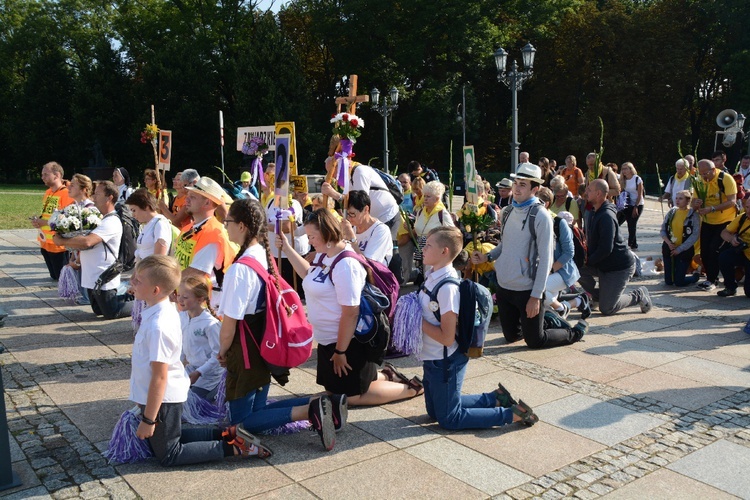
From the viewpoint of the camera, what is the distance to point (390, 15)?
129 feet

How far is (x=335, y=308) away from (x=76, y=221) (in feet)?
16.4

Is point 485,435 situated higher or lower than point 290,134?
lower

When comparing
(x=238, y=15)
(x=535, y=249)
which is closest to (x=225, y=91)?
(x=238, y=15)

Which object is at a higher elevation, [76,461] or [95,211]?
[95,211]

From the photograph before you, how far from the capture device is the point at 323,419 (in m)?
4.32

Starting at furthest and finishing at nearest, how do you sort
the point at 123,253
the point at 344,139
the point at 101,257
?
the point at 123,253 → the point at 101,257 → the point at 344,139

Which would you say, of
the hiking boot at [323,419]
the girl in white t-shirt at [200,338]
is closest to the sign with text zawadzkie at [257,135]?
the girl in white t-shirt at [200,338]

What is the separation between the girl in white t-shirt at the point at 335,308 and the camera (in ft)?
14.7

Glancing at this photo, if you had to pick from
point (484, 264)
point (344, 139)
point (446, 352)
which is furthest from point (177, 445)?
point (484, 264)

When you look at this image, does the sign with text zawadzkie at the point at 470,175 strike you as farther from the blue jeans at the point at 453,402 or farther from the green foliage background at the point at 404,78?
the green foliage background at the point at 404,78

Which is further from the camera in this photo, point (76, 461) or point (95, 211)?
point (95, 211)

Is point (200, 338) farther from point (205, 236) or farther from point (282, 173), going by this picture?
point (282, 173)

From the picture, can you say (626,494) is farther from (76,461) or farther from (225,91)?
(225,91)

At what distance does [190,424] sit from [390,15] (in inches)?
1480
